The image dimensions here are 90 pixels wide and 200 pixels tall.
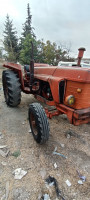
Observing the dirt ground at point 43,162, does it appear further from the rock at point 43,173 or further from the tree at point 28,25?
the tree at point 28,25

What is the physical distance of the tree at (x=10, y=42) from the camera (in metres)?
17.5

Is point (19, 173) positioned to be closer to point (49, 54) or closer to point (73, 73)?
point (73, 73)

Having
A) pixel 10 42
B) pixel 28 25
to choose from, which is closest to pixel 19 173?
pixel 10 42

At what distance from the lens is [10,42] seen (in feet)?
63.6

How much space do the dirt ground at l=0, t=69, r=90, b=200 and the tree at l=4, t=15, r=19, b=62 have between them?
17.0 meters

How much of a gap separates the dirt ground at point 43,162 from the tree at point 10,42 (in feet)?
55.7

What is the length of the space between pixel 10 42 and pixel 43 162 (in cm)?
2191

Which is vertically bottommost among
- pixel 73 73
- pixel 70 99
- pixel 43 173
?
pixel 43 173

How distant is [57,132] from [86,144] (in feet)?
2.06

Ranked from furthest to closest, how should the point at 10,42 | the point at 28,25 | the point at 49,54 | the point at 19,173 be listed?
the point at 28,25, the point at 10,42, the point at 49,54, the point at 19,173

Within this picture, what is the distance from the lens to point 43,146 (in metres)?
1.96

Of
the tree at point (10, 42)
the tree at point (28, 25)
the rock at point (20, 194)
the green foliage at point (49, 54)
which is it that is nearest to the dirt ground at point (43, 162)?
the rock at point (20, 194)

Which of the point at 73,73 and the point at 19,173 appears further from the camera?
the point at 73,73

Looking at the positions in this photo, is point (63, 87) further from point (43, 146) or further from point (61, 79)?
point (43, 146)
